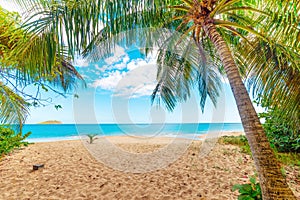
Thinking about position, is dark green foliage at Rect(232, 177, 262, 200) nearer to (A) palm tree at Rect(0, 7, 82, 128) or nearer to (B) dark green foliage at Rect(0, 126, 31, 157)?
(A) palm tree at Rect(0, 7, 82, 128)

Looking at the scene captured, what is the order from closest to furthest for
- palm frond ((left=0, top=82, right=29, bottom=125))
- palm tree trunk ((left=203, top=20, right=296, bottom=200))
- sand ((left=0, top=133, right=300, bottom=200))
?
palm tree trunk ((left=203, top=20, right=296, bottom=200)) → sand ((left=0, top=133, right=300, bottom=200)) → palm frond ((left=0, top=82, right=29, bottom=125))

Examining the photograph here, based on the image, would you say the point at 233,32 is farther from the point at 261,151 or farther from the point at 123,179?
the point at 123,179

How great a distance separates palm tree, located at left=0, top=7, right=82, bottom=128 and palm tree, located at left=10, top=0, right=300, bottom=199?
0.63ft

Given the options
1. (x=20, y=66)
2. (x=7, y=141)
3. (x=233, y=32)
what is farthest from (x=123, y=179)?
(x=7, y=141)

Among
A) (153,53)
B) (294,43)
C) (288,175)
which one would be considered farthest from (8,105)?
(288,175)

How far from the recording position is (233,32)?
274cm

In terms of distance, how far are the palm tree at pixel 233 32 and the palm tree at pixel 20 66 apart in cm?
19

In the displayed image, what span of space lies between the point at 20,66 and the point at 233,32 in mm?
2834

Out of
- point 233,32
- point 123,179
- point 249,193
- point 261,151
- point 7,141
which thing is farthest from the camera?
point 7,141

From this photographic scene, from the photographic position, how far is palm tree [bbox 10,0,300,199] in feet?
5.49

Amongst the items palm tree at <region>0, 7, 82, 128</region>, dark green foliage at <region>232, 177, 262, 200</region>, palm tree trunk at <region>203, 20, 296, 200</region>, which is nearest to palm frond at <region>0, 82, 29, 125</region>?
palm tree at <region>0, 7, 82, 128</region>

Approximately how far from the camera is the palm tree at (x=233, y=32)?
5.49 feet

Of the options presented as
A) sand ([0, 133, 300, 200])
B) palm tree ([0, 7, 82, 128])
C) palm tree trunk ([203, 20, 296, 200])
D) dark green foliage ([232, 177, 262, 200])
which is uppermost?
palm tree ([0, 7, 82, 128])

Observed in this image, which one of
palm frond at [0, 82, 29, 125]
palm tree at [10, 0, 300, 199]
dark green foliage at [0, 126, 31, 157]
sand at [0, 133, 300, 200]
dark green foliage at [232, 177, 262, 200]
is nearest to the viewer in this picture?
palm tree at [10, 0, 300, 199]
